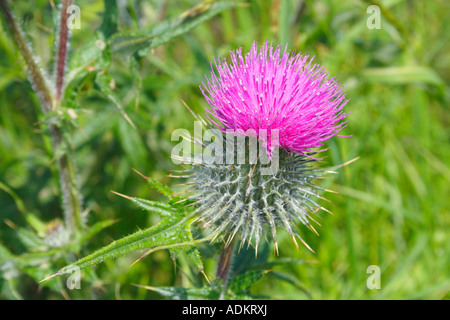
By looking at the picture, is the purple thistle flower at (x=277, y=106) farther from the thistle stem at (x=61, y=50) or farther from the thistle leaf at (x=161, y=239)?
the thistle stem at (x=61, y=50)

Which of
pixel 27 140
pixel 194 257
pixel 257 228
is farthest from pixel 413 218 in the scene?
pixel 27 140

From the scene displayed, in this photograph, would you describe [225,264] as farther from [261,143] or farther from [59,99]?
[59,99]

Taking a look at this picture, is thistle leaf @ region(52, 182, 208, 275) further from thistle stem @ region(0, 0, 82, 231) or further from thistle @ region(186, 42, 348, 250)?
thistle stem @ region(0, 0, 82, 231)

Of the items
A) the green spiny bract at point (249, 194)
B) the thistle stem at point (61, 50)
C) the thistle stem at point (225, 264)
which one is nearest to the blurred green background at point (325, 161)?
the thistle stem at point (61, 50)

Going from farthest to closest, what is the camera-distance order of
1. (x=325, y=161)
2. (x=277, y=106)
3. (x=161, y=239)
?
(x=325, y=161)
(x=277, y=106)
(x=161, y=239)

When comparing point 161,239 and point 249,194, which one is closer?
point 161,239

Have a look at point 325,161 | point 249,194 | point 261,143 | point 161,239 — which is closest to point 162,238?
point 161,239

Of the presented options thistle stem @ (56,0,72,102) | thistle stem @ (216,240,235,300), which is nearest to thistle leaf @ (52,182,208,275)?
Result: thistle stem @ (216,240,235,300)
